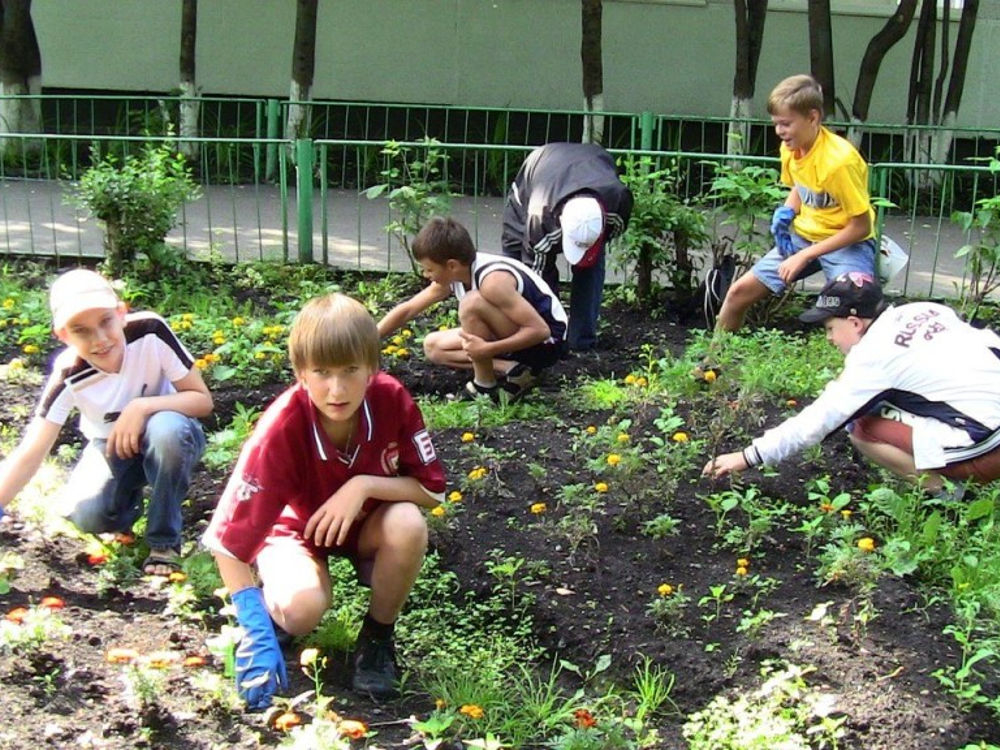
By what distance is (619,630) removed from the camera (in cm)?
366

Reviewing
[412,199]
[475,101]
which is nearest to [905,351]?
[412,199]

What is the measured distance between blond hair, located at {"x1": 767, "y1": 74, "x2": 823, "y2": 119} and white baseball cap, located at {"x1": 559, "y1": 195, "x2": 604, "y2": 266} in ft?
3.00

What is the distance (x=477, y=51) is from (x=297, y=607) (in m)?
11.0

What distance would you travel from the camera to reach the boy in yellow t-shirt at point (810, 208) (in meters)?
5.75

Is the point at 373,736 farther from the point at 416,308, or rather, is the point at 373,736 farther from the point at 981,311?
the point at 981,311

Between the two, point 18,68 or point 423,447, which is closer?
point 423,447

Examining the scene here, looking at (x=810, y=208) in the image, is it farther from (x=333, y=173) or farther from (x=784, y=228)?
(x=333, y=173)

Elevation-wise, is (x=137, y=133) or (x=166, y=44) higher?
(x=166, y=44)

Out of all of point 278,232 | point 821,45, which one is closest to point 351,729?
point 278,232

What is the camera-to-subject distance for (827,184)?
5.79 meters

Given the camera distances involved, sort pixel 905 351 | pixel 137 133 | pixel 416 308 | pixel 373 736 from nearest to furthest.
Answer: pixel 373 736
pixel 905 351
pixel 416 308
pixel 137 133

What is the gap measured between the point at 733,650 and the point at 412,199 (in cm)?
397

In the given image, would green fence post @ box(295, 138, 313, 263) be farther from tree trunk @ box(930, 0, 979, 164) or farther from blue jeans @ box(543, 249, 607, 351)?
tree trunk @ box(930, 0, 979, 164)

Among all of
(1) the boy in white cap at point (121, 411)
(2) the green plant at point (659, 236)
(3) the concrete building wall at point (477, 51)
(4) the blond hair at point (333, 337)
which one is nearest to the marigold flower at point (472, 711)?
(4) the blond hair at point (333, 337)
